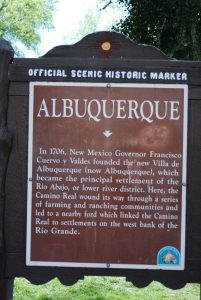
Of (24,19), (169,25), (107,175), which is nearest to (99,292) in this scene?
(107,175)

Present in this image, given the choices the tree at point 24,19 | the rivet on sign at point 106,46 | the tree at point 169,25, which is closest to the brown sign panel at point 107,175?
the rivet on sign at point 106,46

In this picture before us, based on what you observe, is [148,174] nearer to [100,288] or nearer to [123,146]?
[123,146]

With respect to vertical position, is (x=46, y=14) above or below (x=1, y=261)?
above

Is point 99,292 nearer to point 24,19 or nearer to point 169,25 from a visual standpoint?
point 169,25

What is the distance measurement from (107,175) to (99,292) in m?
2.43

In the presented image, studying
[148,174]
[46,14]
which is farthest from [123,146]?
[46,14]

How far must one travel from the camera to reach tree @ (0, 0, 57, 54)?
29859mm

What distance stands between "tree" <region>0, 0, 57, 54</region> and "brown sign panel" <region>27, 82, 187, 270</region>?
26915mm

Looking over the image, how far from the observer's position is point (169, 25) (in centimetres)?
984

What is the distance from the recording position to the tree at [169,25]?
9.54m

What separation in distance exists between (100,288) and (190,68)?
2.99 m

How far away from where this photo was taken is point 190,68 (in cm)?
339

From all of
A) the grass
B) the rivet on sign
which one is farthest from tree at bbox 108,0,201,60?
the rivet on sign

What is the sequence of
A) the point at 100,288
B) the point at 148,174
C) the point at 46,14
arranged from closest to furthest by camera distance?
the point at 148,174 < the point at 100,288 < the point at 46,14
